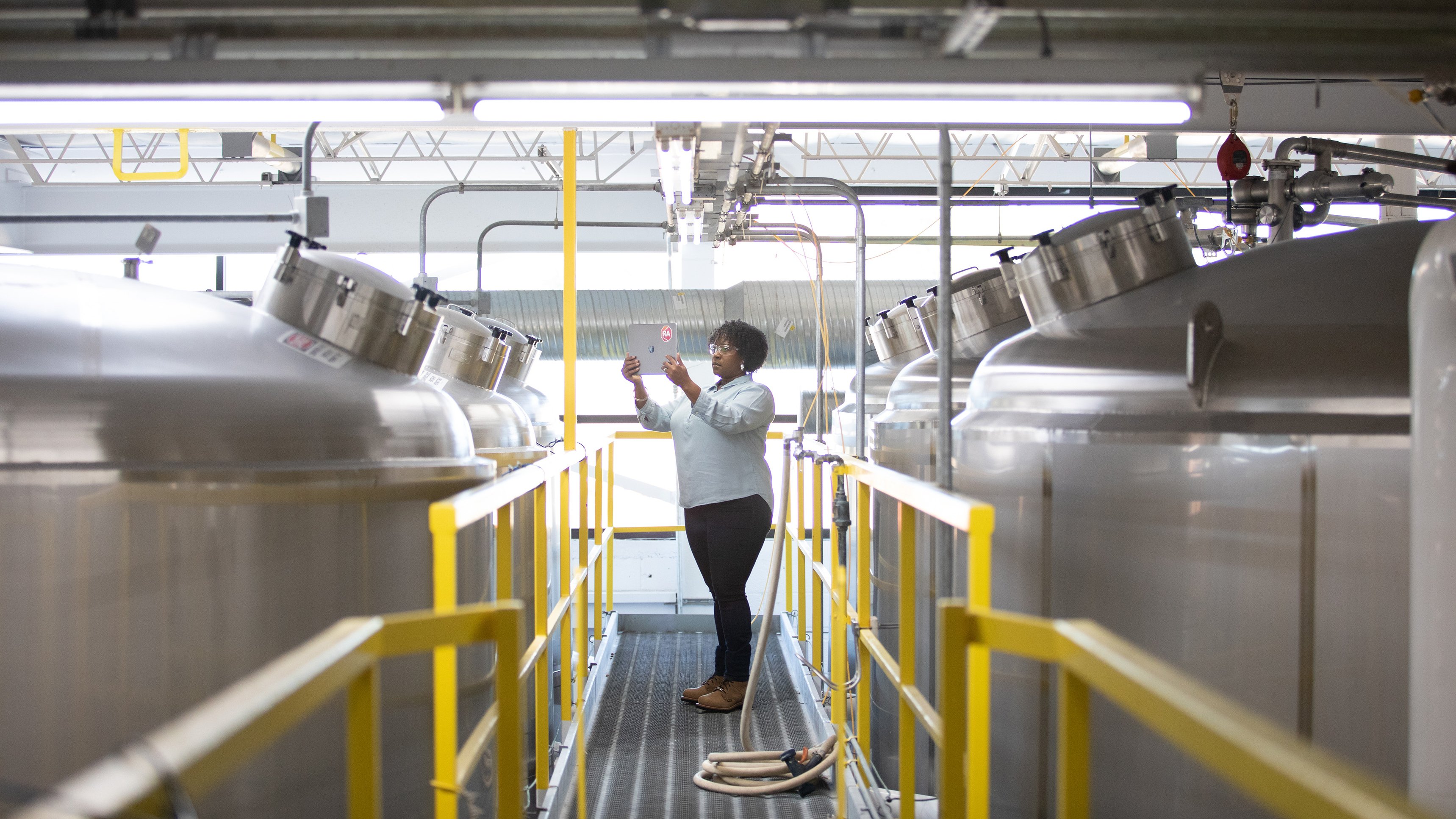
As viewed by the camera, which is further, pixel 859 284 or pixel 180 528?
pixel 859 284

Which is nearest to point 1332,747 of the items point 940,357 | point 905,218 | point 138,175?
point 940,357

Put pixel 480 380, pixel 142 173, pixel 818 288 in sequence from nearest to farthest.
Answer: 1. pixel 480 380
2. pixel 818 288
3. pixel 142 173

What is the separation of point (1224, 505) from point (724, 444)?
227 cm

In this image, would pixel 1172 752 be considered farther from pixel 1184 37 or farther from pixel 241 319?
pixel 241 319

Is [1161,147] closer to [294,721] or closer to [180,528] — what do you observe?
[180,528]

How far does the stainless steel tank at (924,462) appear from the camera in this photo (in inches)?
116

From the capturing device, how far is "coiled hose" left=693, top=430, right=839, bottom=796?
3375 millimetres

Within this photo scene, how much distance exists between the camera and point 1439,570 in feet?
5.41

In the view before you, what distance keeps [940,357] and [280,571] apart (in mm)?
1390

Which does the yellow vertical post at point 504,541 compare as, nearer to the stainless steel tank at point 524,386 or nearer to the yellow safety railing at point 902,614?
the yellow safety railing at point 902,614

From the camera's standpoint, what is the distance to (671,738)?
3988 mm

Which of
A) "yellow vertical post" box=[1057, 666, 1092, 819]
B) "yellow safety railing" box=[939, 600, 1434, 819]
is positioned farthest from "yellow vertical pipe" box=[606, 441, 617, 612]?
"yellow vertical post" box=[1057, 666, 1092, 819]

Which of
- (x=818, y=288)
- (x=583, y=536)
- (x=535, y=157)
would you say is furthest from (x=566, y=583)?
(x=535, y=157)

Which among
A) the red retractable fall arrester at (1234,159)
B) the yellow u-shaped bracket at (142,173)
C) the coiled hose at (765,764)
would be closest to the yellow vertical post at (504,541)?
the coiled hose at (765,764)
